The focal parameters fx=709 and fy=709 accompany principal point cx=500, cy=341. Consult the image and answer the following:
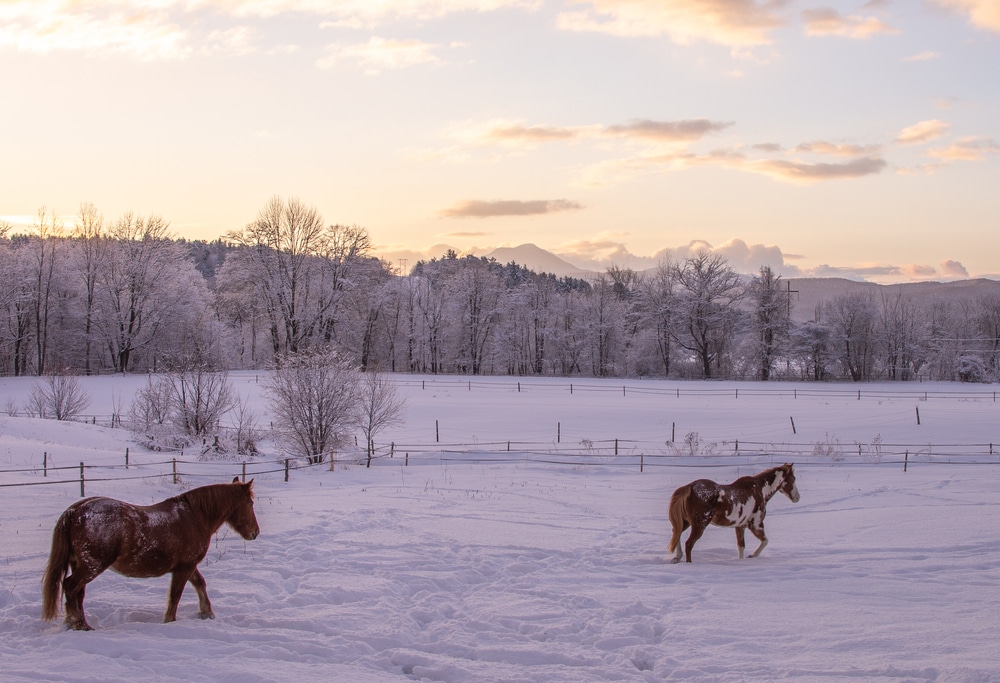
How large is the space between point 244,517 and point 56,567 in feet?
6.12

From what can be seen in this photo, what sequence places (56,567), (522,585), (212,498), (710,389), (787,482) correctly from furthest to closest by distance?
1. (710,389)
2. (787,482)
3. (522,585)
4. (212,498)
5. (56,567)

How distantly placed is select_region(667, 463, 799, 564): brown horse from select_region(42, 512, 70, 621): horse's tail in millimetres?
7952

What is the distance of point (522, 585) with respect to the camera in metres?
9.46

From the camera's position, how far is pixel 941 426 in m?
35.6

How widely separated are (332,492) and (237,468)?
638cm

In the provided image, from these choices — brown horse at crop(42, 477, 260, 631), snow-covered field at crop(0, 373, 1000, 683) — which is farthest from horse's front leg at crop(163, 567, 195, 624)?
snow-covered field at crop(0, 373, 1000, 683)

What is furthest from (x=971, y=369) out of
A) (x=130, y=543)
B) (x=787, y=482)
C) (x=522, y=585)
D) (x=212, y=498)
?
(x=130, y=543)

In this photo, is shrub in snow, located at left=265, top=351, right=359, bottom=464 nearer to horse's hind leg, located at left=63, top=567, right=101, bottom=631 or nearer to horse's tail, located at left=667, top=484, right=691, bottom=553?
horse's tail, located at left=667, top=484, right=691, bottom=553

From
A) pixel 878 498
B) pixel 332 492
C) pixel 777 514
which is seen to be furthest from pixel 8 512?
pixel 878 498

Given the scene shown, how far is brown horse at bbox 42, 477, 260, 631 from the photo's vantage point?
6777mm

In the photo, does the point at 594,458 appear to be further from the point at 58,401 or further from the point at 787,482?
the point at 58,401

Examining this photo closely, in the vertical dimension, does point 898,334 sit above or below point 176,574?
above

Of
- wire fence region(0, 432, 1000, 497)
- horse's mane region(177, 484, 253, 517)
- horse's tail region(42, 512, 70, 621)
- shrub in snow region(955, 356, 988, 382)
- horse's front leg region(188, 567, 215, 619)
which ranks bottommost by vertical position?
wire fence region(0, 432, 1000, 497)

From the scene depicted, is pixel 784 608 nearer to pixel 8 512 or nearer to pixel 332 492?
pixel 332 492
